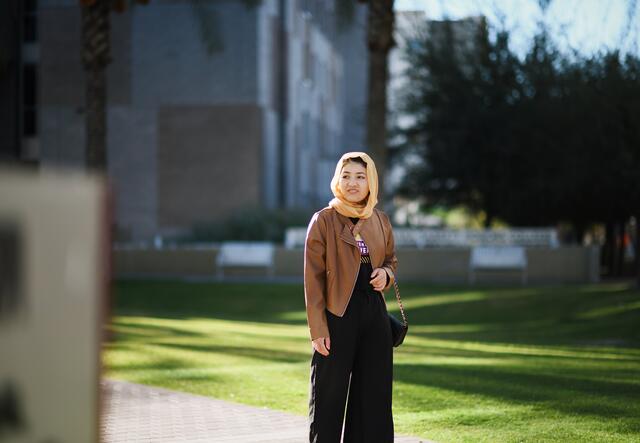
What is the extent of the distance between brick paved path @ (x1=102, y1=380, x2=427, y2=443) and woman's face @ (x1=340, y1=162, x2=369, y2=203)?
6.70 ft

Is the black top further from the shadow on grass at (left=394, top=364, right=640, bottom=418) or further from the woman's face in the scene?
the shadow on grass at (left=394, top=364, right=640, bottom=418)

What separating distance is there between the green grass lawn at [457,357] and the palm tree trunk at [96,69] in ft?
11.4

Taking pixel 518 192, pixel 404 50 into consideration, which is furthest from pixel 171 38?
pixel 518 192

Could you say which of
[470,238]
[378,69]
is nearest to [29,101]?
[470,238]

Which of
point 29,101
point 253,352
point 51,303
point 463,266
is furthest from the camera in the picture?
point 29,101

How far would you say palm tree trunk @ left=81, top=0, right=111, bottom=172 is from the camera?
21453 millimetres

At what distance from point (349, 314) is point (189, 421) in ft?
8.82

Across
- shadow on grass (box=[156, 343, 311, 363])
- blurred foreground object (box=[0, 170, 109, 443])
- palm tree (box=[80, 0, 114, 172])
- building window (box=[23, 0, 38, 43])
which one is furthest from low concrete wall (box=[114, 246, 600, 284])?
blurred foreground object (box=[0, 170, 109, 443])

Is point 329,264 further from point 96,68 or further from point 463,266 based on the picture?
point 463,266

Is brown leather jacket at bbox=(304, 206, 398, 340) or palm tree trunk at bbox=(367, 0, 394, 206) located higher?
palm tree trunk at bbox=(367, 0, 394, 206)

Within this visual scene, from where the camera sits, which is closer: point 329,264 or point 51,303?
point 51,303

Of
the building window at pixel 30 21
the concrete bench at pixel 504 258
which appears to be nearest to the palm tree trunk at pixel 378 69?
the concrete bench at pixel 504 258

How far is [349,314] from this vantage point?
5.24 m

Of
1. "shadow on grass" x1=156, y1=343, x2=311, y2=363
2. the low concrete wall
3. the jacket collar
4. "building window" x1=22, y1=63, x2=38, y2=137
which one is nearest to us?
the jacket collar
